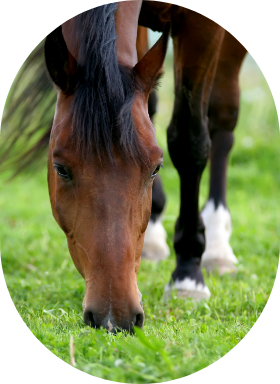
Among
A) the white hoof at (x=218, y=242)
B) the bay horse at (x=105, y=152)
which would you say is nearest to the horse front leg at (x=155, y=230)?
the white hoof at (x=218, y=242)

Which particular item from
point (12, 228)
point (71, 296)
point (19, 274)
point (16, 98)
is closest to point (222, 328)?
point (71, 296)

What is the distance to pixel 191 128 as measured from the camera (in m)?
3.84

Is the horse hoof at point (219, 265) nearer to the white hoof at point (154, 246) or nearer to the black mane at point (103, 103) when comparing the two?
the white hoof at point (154, 246)

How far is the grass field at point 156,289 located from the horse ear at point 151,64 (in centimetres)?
143

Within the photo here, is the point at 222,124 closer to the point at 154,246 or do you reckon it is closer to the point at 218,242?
the point at 218,242

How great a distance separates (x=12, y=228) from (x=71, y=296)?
9.35ft

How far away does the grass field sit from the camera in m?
2.16

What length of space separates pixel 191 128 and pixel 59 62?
1.50m

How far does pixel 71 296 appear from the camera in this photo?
12.0 ft

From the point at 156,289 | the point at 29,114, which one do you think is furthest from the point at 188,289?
the point at 29,114

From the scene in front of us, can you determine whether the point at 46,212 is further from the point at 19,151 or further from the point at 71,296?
the point at 71,296

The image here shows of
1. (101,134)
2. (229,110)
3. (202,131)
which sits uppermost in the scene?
(229,110)

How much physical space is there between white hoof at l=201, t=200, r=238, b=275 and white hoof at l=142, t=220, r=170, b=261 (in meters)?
0.48

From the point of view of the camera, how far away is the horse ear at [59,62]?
2.57 meters
